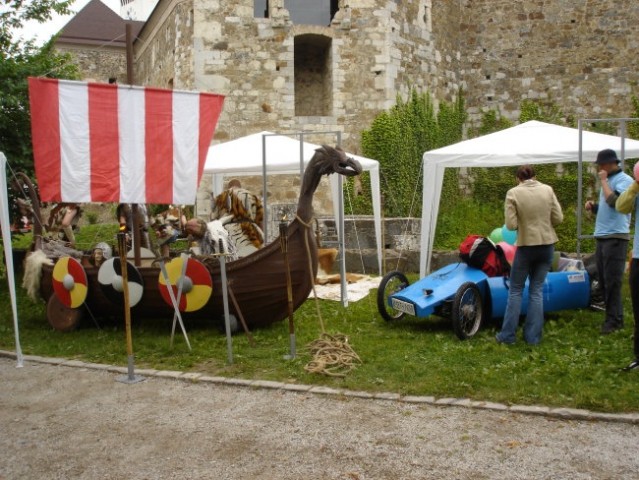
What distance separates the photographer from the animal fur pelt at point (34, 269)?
746 centimetres

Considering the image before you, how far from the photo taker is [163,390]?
5.04 meters

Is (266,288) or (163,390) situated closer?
(163,390)

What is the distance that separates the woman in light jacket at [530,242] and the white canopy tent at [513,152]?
8.43ft

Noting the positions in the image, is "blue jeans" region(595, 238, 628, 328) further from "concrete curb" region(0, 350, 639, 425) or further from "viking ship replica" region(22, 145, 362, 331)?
"viking ship replica" region(22, 145, 362, 331)

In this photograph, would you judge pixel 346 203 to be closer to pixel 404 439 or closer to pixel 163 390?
pixel 163 390

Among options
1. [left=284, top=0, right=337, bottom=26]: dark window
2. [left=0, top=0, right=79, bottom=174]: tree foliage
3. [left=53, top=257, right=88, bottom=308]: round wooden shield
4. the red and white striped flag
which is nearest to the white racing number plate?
the red and white striped flag

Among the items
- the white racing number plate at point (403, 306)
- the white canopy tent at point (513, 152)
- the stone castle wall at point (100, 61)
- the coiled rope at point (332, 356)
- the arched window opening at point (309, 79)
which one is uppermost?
the stone castle wall at point (100, 61)

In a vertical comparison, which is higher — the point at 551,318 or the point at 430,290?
the point at 430,290

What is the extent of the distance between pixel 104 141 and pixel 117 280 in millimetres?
1571

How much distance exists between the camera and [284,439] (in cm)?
393

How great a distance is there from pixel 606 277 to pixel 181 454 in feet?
14.8

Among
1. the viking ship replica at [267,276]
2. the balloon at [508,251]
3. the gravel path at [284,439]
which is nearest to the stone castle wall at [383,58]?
the viking ship replica at [267,276]

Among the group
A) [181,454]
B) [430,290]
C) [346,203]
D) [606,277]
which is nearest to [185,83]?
[346,203]

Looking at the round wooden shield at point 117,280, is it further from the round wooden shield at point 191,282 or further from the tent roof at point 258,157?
the tent roof at point 258,157
